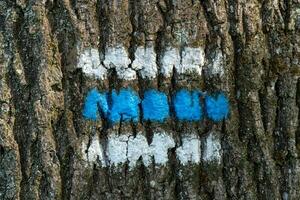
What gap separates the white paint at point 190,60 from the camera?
1911mm

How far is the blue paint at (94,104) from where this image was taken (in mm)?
1889

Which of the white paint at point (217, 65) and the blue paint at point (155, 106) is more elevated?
the white paint at point (217, 65)

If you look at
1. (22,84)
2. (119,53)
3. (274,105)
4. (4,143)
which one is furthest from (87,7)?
(274,105)

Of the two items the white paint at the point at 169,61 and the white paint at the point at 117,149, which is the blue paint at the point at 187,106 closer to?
the white paint at the point at 169,61

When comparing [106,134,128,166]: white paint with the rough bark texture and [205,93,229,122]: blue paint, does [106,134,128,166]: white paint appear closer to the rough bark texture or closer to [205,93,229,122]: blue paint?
the rough bark texture

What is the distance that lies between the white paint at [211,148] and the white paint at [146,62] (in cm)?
26

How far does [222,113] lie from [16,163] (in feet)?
2.09

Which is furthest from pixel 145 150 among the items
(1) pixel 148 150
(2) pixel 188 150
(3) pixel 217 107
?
(3) pixel 217 107

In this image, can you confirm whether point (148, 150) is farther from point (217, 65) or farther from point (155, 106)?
point (217, 65)

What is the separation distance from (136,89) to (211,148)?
0.29 m

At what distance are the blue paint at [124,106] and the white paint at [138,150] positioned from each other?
60mm

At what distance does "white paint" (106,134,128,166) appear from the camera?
1906 millimetres

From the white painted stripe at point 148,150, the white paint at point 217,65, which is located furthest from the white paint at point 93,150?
the white paint at point 217,65

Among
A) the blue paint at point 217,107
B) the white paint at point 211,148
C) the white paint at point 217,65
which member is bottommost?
the white paint at point 211,148
